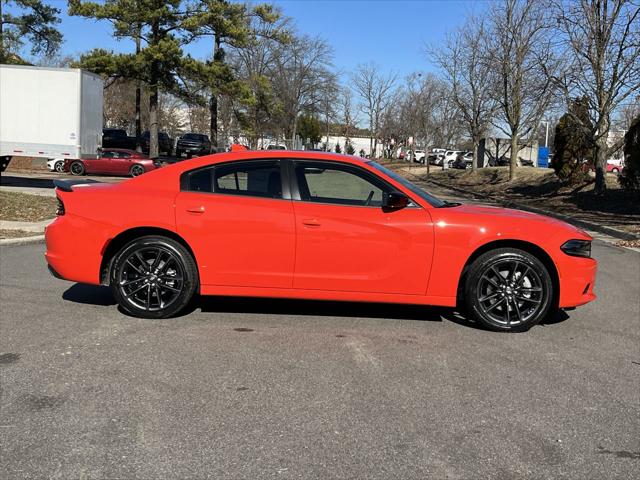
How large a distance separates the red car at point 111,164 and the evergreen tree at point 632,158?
19.9 metres

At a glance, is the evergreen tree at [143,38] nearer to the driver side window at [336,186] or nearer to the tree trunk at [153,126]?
the tree trunk at [153,126]

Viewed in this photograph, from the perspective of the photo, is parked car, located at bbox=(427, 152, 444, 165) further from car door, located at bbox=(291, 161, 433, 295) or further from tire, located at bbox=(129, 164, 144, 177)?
car door, located at bbox=(291, 161, 433, 295)

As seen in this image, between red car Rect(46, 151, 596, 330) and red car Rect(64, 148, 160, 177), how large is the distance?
23.5m

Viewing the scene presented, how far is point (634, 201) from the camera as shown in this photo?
56.9 feet

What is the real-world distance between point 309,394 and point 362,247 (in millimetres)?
1641

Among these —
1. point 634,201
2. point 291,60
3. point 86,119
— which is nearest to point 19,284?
point 86,119

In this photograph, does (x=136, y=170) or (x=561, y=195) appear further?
(x=136, y=170)

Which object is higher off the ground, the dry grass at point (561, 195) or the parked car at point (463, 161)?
the parked car at point (463, 161)

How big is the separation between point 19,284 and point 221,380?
3.84 m

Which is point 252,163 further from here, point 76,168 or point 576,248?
point 76,168

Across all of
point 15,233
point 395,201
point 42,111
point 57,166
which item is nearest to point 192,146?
point 57,166

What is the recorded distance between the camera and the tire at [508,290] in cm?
521

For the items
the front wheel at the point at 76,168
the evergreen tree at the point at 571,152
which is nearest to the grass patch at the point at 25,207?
the front wheel at the point at 76,168

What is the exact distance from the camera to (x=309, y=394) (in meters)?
3.86
